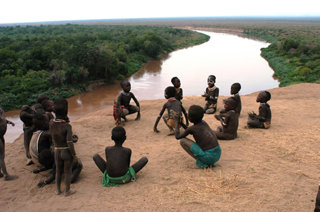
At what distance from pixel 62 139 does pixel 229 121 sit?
339 centimetres

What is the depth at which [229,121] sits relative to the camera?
17.9ft

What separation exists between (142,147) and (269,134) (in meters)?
3.04

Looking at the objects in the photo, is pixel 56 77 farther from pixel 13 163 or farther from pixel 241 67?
pixel 241 67

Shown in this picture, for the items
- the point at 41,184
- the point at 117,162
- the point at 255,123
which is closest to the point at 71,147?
the point at 117,162

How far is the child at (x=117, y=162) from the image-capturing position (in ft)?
13.0

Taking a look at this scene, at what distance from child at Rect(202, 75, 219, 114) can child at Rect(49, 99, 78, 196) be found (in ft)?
16.2

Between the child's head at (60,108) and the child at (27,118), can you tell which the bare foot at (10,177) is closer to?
the child at (27,118)

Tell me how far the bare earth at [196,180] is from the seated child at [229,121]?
21 centimetres

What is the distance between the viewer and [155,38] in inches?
1270

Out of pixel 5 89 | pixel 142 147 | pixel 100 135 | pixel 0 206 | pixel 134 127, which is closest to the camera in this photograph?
pixel 0 206

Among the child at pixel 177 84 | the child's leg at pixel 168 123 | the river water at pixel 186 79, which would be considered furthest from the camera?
the river water at pixel 186 79

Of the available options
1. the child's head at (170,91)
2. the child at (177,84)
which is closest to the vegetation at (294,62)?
the child at (177,84)

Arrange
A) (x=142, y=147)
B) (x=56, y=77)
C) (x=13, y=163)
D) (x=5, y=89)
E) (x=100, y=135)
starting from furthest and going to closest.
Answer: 1. (x=56, y=77)
2. (x=5, y=89)
3. (x=100, y=135)
4. (x=142, y=147)
5. (x=13, y=163)

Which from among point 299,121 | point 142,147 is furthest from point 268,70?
point 142,147
